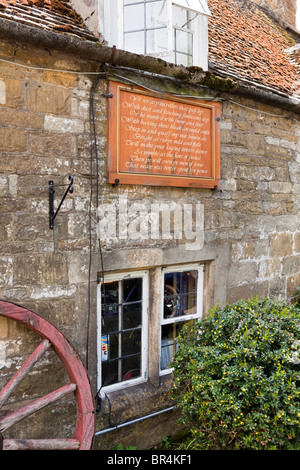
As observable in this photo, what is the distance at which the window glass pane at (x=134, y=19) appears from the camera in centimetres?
362

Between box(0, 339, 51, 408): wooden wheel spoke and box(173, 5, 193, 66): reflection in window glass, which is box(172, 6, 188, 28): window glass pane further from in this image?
box(0, 339, 51, 408): wooden wheel spoke

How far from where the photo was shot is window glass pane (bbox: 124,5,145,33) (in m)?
3.62

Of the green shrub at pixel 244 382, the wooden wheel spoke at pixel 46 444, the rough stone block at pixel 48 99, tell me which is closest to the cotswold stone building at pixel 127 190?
the rough stone block at pixel 48 99

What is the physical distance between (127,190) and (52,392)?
193 centimetres

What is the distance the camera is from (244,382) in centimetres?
288

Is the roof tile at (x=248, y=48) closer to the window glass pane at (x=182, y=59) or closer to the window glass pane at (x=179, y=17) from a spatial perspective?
the window glass pane at (x=182, y=59)

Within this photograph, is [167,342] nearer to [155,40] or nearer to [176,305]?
[176,305]

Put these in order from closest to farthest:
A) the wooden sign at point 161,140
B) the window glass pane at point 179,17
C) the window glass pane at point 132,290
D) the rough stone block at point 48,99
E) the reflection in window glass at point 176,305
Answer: the rough stone block at point 48,99
the wooden sign at point 161,140
the window glass pane at point 132,290
the window glass pane at point 179,17
the reflection in window glass at point 176,305

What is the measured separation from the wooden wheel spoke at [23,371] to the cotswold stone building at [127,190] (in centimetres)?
22

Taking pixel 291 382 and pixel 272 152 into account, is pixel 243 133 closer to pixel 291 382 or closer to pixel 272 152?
pixel 272 152

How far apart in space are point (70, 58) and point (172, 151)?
4.32 feet

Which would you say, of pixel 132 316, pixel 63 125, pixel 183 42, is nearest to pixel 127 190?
pixel 63 125

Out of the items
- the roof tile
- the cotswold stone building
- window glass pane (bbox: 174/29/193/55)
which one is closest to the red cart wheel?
the cotswold stone building

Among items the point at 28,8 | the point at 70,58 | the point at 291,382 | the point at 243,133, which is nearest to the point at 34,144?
the point at 70,58
